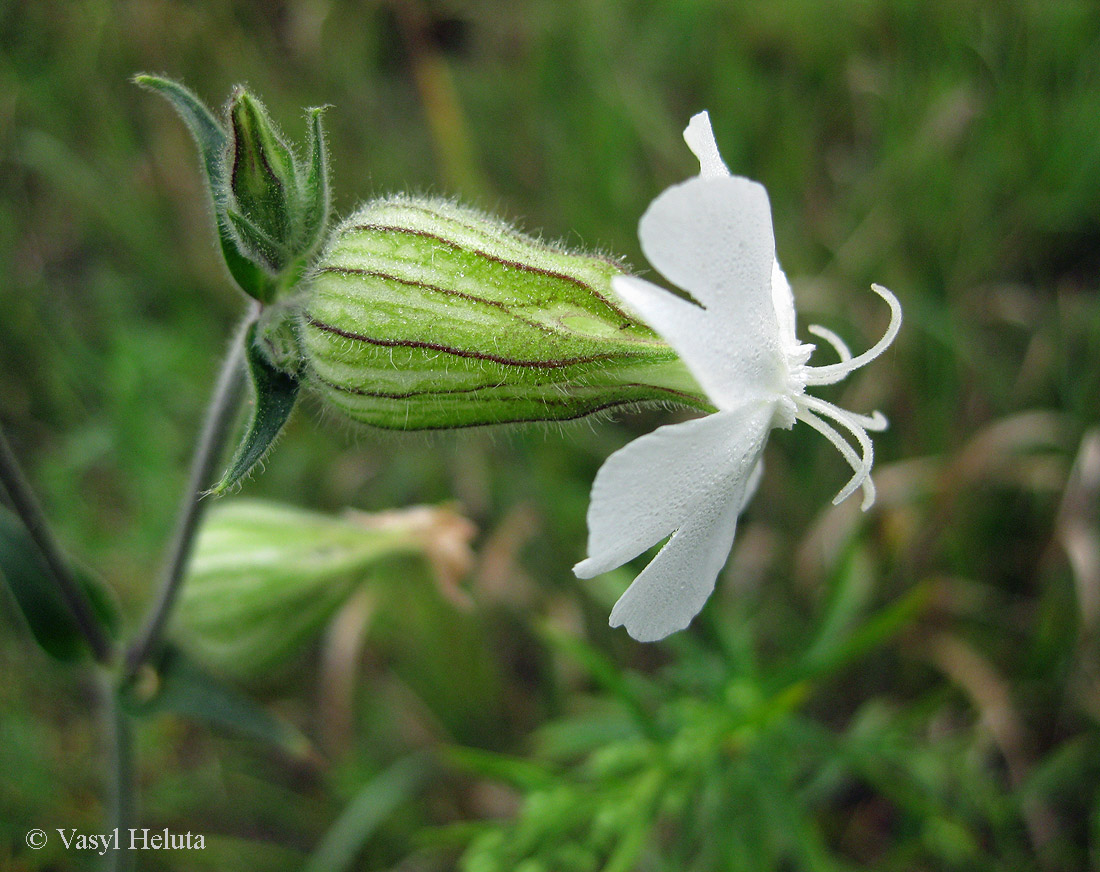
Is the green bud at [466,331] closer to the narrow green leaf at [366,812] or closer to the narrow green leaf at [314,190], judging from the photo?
the narrow green leaf at [314,190]

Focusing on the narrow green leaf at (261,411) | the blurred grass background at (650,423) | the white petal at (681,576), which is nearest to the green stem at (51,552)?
the narrow green leaf at (261,411)

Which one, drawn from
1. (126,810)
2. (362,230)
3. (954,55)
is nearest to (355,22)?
(954,55)

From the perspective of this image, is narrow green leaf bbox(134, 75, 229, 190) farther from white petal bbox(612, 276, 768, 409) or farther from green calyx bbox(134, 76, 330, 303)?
white petal bbox(612, 276, 768, 409)

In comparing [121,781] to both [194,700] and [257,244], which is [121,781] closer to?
[194,700]

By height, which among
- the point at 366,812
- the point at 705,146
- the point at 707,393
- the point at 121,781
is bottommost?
the point at 366,812

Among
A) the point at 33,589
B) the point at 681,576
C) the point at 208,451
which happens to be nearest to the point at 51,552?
the point at 33,589

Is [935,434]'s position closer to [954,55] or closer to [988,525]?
[988,525]
